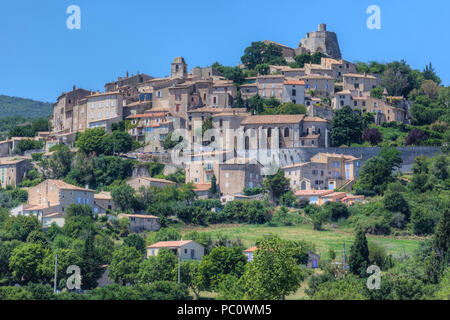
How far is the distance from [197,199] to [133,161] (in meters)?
10.1

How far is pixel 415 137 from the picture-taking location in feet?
258

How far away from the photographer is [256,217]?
64938 millimetres

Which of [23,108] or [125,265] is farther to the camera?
[23,108]

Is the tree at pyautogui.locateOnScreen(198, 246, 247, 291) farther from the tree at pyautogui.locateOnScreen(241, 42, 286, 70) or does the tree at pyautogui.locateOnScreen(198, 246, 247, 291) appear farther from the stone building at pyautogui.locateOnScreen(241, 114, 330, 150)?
the tree at pyautogui.locateOnScreen(241, 42, 286, 70)

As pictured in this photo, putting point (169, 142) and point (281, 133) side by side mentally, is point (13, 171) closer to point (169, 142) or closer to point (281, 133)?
point (169, 142)

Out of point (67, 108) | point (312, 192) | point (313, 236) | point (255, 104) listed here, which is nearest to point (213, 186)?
point (312, 192)

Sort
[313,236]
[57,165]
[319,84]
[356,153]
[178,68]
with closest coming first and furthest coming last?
[313,236], [356,153], [57,165], [319,84], [178,68]

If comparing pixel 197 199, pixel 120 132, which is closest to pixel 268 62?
pixel 120 132

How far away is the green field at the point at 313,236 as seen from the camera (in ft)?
187

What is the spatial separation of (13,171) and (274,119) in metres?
24.2

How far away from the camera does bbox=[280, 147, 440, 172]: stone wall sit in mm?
73688

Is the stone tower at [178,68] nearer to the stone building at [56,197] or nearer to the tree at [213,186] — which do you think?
the tree at [213,186]

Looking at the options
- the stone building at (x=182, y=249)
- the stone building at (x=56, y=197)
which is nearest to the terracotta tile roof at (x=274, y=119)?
the stone building at (x=56, y=197)
